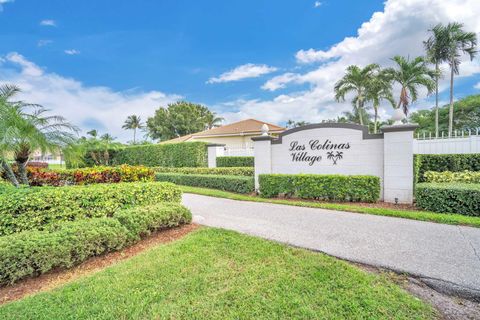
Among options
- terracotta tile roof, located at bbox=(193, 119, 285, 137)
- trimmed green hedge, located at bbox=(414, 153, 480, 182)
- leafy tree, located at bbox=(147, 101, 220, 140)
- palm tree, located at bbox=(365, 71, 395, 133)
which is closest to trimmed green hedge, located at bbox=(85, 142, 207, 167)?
terracotta tile roof, located at bbox=(193, 119, 285, 137)

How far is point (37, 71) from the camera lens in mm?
9172

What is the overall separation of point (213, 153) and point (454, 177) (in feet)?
39.8

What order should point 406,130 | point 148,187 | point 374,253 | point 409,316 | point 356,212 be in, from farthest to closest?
1. point 406,130
2. point 356,212
3. point 148,187
4. point 374,253
5. point 409,316

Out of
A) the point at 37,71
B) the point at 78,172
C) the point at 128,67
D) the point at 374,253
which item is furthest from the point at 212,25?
the point at 374,253

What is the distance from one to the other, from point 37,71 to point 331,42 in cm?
1411

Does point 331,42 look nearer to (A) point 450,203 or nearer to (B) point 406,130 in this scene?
(B) point 406,130

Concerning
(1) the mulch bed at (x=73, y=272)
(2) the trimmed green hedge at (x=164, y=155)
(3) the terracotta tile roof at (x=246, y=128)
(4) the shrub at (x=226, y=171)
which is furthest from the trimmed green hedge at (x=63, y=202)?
(3) the terracotta tile roof at (x=246, y=128)

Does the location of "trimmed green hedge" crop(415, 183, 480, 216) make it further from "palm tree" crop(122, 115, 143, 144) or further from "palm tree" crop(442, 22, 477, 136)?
"palm tree" crop(122, 115, 143, 144)

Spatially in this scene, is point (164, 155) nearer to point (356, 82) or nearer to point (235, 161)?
point (235, 161)

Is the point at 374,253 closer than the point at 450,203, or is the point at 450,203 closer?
the point at 374,253

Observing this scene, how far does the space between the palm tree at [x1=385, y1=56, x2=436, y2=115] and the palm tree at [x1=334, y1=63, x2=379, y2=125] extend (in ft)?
5.39

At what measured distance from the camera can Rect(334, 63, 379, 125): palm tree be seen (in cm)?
1965

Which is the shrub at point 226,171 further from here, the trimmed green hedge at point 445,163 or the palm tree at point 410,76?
the palm tree at point 410,76

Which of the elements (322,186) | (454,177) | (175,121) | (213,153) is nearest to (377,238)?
A: (322,186)
